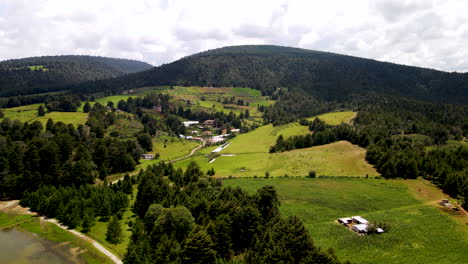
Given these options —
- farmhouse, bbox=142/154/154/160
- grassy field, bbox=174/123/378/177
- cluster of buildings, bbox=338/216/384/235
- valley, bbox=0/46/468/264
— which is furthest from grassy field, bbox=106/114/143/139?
cluster of buildings, bbox=338/216/384/235

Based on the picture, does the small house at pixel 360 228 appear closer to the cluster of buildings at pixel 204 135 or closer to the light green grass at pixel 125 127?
the cluster of buildings at pixel 204 135

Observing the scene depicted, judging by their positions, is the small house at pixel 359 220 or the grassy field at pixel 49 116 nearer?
the small house at pixel 359 220

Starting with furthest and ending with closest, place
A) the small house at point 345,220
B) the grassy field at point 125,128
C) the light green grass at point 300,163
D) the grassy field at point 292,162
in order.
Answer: the grassy field at point 125,128 < the grassy field at point 292,162 < the light green grass at point 300,163 < the small house at point 345,220

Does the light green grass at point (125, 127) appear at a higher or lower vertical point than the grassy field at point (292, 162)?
higher

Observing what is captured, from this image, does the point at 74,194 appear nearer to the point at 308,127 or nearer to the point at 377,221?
the point at 377,221

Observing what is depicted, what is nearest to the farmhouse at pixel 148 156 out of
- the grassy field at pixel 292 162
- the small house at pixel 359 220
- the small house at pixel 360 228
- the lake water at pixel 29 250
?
the grassy field at pixel 292 162

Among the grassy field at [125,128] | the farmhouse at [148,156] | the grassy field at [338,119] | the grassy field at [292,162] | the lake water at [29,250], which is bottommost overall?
the lake water at [29,250]

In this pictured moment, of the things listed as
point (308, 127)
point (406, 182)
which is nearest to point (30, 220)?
point (406, 182)

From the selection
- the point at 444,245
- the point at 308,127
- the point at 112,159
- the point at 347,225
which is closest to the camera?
the point at 444,245
